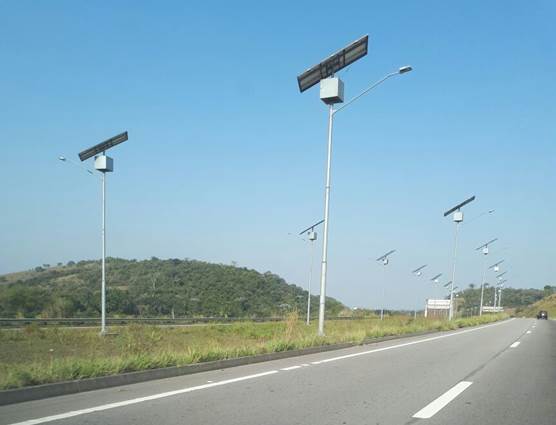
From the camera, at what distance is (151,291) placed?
8400cm

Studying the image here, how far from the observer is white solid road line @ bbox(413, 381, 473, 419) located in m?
8.33

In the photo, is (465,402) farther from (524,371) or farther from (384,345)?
(384,345)

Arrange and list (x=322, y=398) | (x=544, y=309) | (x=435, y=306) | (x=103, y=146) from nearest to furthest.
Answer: (x=322, y=398)
(x=103, y=146)
(x=435, y=306)
(x=544, y=309)

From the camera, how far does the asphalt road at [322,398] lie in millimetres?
7754

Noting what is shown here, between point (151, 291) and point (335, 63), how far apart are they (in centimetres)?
6986

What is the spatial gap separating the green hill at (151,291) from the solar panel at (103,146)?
29495 mm

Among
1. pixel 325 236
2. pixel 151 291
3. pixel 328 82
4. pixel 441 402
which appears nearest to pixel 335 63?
pixel 328 82

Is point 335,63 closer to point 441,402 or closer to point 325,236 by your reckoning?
point 325,236

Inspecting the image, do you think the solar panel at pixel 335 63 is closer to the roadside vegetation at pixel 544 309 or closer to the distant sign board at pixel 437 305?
the distant sign board at pixel 437 305

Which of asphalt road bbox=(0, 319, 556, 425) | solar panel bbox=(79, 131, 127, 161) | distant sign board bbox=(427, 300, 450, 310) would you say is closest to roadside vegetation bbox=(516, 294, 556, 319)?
distant sign board bbox=(427, 300, 450, 310)

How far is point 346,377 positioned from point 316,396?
2.57 m

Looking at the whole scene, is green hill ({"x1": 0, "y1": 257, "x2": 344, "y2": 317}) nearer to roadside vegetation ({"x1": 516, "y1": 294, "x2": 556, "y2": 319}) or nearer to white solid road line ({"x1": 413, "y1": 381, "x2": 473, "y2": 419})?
roadside vegetation ({"x1": 516, "y1": 294, "x2": 556, "y2": 319})

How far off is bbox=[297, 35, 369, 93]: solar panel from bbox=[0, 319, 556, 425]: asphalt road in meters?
10.3

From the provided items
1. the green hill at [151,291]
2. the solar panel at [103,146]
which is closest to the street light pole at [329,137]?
the solar panel at [103,146]
